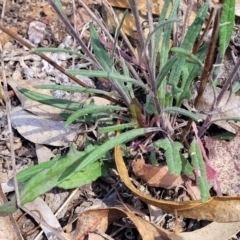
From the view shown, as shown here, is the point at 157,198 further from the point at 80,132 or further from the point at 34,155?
the point at 34,155

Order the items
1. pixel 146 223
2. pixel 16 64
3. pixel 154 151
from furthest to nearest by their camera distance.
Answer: pixel 16 64 < pixel 154 151 < pixel 146 223

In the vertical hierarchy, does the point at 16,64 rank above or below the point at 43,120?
above

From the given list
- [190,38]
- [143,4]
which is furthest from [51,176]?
[143,4]

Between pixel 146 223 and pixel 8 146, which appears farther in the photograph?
pixel 8 146

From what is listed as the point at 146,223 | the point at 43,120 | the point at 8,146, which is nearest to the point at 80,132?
the point at 43,120

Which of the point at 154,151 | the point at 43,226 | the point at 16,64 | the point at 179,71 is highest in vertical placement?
the point at 179,71

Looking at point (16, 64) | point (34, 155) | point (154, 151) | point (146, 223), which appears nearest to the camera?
point (146, 223)

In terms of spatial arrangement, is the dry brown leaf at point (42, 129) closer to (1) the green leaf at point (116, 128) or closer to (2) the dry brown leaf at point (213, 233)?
(1) the green leaf at point (116, 128)
